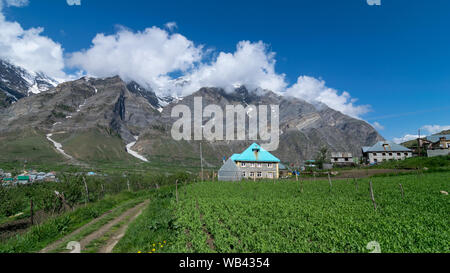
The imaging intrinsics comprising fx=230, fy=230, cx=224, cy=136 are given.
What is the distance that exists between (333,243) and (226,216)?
6.44 m

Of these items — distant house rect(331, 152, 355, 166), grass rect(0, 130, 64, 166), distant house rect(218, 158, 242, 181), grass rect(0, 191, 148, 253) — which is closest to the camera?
grass rect(0, 191, 148, 253)

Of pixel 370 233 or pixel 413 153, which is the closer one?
pixel 370 233

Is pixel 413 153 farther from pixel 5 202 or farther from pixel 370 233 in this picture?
pixel 5 202

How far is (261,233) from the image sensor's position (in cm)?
940

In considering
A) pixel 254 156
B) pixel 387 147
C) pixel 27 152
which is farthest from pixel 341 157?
pixel 27 152

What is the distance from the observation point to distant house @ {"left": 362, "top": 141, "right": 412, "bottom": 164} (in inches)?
3068

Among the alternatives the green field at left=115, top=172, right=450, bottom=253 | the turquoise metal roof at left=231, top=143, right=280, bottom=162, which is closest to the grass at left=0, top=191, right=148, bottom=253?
the green field at left=115, top=172, right=450, bottom=253

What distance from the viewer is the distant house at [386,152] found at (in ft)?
256

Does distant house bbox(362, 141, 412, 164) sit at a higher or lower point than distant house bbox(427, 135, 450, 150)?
lower

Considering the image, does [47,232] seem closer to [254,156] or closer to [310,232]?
[310,232]

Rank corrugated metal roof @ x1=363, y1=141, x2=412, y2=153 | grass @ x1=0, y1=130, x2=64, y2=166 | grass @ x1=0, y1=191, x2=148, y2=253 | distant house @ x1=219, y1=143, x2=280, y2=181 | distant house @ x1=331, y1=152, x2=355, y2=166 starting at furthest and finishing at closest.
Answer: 1. grass @ x1=0, y1=130, x2=64, y2=166
2. distant house @ x1=331, y1=152, x2=355, y2=166
3. corrugated metal roof @ x1=363, y1=141, x2=412, y2=153
4. distant house @ x1=219, y1=143, x2=280, y2=181
5. grass @ x1=0, y1=191, x2=148, y2=253

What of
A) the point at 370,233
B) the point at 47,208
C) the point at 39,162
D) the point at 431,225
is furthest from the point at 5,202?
the point at 39,162

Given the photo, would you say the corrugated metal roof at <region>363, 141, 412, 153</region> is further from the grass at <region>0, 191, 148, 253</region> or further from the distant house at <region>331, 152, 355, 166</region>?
the grass at <region>0, 191, 148, 253</region>

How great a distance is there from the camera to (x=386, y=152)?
3137 inches
